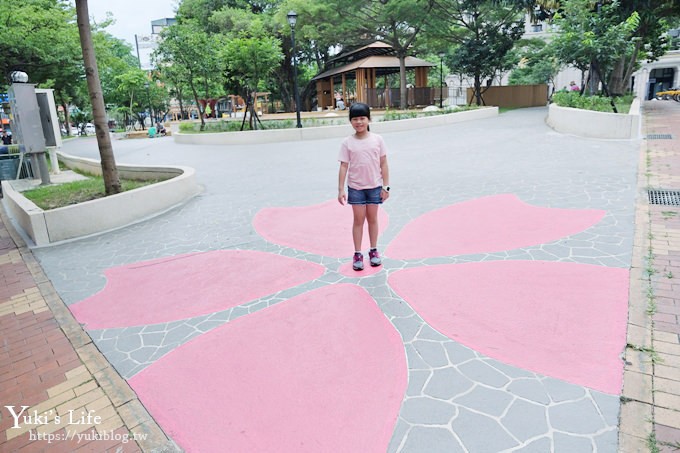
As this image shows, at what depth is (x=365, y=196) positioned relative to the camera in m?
4.48

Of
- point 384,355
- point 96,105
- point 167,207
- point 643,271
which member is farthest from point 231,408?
point 96,105

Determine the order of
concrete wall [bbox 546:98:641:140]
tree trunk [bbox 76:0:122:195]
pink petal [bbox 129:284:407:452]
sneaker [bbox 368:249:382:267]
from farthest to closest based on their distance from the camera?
concrete wall [bbox 546:98:641:140], tree trunk [bbox 76:0:122:195], sneaker [bbox 368:249:382:267], pink petal [bbox 129:284:407:452]

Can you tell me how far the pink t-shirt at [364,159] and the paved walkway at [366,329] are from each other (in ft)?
3.24

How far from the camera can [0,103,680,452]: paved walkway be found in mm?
2574

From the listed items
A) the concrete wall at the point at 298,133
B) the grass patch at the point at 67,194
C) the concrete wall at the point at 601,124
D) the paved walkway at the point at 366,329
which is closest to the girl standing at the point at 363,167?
the paved walkway at the point at 366,329

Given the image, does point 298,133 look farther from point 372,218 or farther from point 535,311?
point 535,311

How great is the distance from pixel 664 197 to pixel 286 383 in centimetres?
632

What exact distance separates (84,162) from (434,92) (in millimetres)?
22327

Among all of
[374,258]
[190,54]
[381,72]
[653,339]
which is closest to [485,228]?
[374,258]

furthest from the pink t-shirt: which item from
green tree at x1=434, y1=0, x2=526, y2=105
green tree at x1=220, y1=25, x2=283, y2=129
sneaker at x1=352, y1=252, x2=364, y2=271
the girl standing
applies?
green tree at x1=434, y1=0, x2=526, y2=105

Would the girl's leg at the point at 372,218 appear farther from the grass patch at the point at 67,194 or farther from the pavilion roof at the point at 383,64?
the pavilion roof at the point at 383,64

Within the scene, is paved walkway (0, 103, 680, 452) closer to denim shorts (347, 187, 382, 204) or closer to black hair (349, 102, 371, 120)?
denim shorts (347, 187, 382, 204)

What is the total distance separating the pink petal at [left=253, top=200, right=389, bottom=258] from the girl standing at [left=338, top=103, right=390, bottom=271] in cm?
93

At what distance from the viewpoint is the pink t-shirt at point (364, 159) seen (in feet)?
14.2
